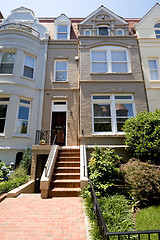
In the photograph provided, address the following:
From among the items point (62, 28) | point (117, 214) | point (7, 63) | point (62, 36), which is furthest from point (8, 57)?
point (117, 214)

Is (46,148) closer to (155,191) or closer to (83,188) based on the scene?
(83,188)

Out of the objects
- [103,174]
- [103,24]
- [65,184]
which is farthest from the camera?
[103,24]

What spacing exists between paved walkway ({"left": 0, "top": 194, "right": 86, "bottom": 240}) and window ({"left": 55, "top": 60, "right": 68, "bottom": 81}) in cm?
863

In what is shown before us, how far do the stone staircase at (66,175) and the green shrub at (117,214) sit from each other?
1444 millimetres

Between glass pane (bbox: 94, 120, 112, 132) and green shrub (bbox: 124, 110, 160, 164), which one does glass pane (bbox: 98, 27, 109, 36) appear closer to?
glass pane (bbox: 94, 120, 112, 132)

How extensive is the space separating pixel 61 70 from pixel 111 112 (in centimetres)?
550

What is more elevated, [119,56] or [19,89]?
[119,56]

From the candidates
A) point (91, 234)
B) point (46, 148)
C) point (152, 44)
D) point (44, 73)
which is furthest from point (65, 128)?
point (152, 44)

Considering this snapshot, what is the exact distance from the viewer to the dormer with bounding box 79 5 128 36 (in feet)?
38.0

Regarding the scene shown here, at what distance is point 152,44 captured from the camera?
1051 centimetres

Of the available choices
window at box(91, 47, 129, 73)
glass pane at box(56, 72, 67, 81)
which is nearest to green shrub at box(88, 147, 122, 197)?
window at box(91, 47, 129, 73)

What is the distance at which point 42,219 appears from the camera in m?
3.55

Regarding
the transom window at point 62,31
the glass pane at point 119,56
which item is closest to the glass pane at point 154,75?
the glass pane at point 119,56

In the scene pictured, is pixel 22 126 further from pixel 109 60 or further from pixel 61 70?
pixel 109 60
